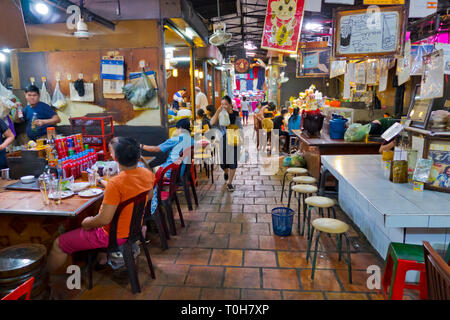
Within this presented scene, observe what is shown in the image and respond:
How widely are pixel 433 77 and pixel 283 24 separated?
3131 mm

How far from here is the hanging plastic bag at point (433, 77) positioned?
2.66 m

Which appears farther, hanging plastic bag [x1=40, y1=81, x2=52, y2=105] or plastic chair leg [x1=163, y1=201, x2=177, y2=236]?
hanging plastic bag [x1=40, y1=81, x2=52, y2=105]

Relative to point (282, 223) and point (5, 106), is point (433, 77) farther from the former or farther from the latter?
point (5, 106)


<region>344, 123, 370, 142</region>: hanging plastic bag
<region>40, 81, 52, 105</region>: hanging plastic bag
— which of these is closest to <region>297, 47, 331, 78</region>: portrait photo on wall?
<region>344, 123, 370, 142</region>: hanging plastic bag

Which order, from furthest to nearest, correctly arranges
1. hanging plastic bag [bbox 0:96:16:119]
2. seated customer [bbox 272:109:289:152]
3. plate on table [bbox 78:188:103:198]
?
seated customer [bbox 272:109:289:152] < hanging plastic bag [bbox 0:96:16:119] < plate on table [bbox 78:188:103:198]

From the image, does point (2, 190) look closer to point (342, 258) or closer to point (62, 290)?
point (62, 290)

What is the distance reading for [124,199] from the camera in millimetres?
2576

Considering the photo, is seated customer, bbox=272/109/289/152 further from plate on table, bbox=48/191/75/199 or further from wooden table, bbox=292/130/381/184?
plate on table, bbox=48/191/75/199

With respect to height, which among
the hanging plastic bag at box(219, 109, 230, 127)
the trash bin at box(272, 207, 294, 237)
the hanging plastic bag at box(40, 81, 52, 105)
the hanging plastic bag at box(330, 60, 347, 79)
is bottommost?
the trash bin at box(272, 207, 294, 237)

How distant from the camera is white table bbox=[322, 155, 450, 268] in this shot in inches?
88.0

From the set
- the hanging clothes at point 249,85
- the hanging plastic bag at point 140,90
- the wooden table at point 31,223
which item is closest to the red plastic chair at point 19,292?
the wooden table at point 31,223

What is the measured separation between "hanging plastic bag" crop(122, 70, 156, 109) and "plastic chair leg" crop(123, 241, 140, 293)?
3.66m
